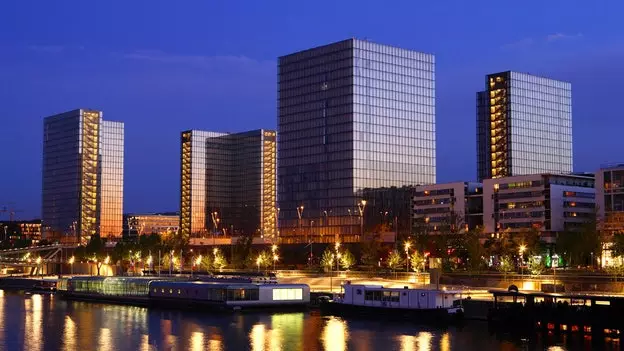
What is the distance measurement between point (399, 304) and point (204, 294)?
31.5m

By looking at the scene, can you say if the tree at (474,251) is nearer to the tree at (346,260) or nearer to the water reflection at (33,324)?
the tree at (346,260)

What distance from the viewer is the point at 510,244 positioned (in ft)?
602

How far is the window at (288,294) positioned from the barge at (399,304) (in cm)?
713

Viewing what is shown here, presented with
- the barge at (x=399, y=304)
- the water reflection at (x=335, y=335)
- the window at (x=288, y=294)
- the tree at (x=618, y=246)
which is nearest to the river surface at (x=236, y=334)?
the water reflection at (x=335, y=335)

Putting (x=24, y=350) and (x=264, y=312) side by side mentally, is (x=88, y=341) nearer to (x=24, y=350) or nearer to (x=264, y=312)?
(x=24, y=350)

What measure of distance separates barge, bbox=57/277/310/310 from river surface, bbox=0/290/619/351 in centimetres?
388

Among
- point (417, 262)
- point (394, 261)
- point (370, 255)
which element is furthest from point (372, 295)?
point (370, 255)

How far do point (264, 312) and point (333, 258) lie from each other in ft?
Result: 241

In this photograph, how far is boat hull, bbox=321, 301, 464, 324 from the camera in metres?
102

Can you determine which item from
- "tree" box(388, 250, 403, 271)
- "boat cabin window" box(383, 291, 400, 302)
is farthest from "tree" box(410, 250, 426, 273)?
"boat cabin window" box(383, 291, 400, 302)

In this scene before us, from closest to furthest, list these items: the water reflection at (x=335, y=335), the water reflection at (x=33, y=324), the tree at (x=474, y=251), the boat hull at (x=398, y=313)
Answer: the water reflection at (x=335, y=335) < the water reflection at (x=33, y=324) < the boat hull at (x=398, y=313) < the tree at (x=474, y=251)

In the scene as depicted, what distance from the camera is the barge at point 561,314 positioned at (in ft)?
289

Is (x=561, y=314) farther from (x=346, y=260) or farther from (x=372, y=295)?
(x=346, y=260)

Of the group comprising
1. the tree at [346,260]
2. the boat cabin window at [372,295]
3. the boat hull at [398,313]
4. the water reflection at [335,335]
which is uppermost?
the tree at [346,260]
